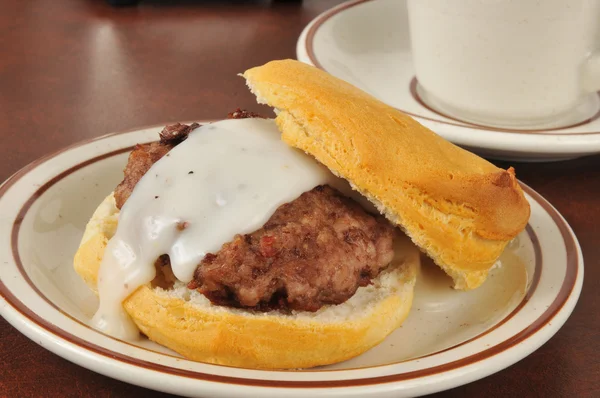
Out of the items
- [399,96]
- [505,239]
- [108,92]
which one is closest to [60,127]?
[108,92]

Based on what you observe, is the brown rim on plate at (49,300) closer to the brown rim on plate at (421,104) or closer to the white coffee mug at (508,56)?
the brown rim on plate at (421,104)

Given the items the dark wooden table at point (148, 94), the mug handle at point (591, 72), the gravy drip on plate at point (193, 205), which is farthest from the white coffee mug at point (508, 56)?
the gravy drip on plate at point (193, 205)

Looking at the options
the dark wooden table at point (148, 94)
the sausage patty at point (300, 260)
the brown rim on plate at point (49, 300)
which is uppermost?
the sausage patty at point (300, 260)

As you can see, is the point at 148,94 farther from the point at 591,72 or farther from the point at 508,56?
the point at 591,72

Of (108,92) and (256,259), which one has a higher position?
(256,259)

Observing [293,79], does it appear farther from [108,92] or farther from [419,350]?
[108,92]

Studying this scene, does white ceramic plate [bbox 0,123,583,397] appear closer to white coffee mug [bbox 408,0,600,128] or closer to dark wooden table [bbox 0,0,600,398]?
dark wooden table [bbox 0,0,600,398]

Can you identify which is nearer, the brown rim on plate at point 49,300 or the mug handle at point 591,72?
the brown rim on plate at point 49,300

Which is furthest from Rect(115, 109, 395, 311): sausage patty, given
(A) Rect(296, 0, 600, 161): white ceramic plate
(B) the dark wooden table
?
(A) Rect(296, 0, 600, 161): white ceramic plate

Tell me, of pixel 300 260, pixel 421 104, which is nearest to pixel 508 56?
pixel 421 104
